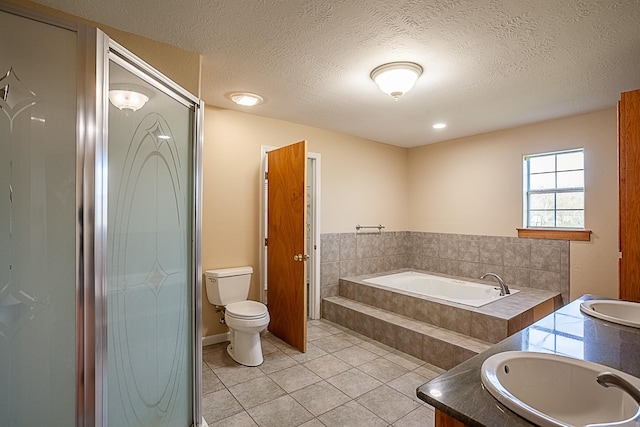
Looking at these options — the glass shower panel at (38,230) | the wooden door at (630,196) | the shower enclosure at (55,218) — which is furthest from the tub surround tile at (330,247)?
the glass shower panel at (38,230)

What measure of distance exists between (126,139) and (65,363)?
2.97 feet

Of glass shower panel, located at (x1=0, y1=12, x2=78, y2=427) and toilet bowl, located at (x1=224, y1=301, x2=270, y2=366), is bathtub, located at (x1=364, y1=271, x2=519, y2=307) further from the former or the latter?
glass shower panel, located at (x1=0, y1=12, x2=78, y2=427)

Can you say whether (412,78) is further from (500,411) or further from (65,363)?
(65,363)

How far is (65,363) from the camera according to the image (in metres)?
1.13

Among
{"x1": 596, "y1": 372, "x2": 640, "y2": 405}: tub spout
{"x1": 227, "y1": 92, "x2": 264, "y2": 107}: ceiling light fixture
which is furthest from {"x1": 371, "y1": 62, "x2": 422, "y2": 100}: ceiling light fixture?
{"x1": 596, "y1": 372, "x2": 640, "y2": 405}: tub spout

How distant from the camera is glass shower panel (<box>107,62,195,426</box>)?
133cm

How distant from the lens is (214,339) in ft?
10.6

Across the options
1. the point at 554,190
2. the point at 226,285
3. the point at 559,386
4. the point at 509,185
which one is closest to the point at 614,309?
the point at 559,386

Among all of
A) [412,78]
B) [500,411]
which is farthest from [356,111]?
[500,411]

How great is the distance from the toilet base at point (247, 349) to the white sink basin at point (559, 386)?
7.07 ft

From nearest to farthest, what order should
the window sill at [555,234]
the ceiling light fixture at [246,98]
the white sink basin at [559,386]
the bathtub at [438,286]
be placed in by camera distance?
1. the white sink basin at [559,386]
2. the ceiling light fixture at [246,98]
3. the window sill at [555,234]
4. the bathtub at [438,286]

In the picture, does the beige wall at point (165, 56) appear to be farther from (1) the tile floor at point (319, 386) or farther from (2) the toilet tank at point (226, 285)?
(1) the tile floor at point (319, 386)

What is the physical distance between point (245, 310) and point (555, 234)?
3395mm

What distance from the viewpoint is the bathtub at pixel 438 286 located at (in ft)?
12.2
